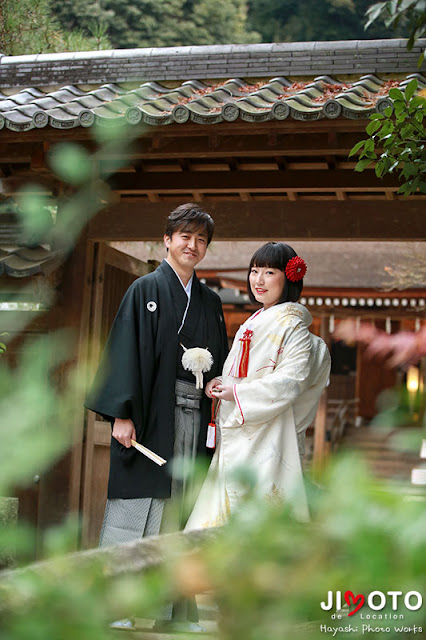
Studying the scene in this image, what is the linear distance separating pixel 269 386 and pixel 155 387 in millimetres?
590

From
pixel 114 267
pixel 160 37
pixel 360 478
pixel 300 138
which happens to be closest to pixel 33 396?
pixel 360 478

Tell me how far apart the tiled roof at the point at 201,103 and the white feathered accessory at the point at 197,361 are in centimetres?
119

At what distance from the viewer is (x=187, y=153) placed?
4.76 m

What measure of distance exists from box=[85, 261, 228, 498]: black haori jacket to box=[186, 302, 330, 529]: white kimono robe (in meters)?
0.23

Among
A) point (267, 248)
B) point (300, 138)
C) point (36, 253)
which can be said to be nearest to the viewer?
point (267, 248)

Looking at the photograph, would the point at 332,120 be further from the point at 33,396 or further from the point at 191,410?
the point at 33,396

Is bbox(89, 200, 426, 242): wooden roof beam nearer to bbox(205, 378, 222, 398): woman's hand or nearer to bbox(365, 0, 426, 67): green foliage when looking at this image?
bbox(205, 378, 222, 398): woman's hand

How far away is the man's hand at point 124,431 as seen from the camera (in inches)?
143

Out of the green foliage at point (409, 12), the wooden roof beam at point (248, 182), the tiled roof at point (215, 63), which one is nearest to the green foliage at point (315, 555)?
the green foliage at point (409, 12)

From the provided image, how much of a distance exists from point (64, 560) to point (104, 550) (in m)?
0.09

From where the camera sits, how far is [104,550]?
809mm

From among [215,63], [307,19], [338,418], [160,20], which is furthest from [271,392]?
[307,19]

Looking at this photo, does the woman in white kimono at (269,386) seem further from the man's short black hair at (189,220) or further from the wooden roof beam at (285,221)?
the wooden roof beam at (285,221)
